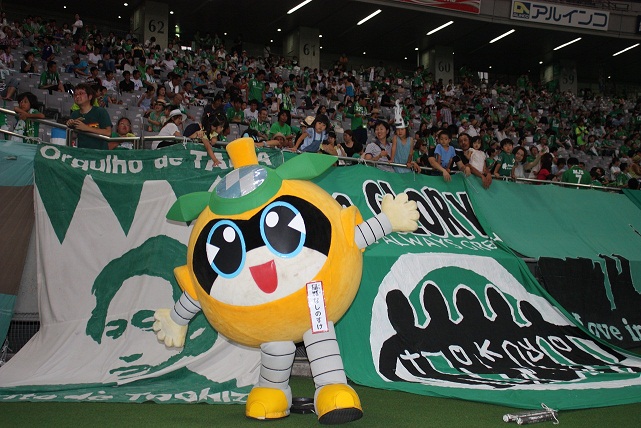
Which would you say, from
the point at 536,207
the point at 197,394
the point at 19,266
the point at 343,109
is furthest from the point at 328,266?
the point at 343,109

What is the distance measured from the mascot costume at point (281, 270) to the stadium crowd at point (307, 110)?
2180mm

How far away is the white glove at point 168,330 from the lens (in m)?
4.45

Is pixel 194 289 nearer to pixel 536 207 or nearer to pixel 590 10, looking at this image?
pixel 536 207

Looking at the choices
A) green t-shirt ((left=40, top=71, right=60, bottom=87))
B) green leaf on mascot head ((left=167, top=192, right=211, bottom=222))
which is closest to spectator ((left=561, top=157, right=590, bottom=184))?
green leaf on mascot head ((left=167, top=192, right=211, bottom=222))

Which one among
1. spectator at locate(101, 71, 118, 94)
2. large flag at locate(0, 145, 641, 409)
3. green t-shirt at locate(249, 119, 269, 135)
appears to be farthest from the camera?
spectator at locate(101, 71, 118, 94)

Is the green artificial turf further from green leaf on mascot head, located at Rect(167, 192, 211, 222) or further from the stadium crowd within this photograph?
the stadium crowd

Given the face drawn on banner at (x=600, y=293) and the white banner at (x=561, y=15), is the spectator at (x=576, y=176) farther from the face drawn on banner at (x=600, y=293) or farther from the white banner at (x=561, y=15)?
the white banner at (x=561, y=15)

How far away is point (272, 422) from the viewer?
4160 millimetres

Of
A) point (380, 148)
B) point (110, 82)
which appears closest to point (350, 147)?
point (380, 148)

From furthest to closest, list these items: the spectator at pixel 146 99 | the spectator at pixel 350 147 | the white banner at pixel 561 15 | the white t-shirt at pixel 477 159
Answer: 1. the white banner at pixel 561 15
2. the spectator at pixel 146 99
3. the white t-shirt at pixel 477 159
4. the spectator at pixel 350 147

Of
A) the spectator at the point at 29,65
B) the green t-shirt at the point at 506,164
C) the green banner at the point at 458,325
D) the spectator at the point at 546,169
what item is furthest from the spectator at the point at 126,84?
the green banner at the point at 458,325

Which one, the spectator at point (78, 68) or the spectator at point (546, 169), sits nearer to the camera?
the spectator at point (546, 169)

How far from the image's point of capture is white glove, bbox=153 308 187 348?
445cm

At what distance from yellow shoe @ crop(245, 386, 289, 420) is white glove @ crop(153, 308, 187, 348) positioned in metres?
0.63
